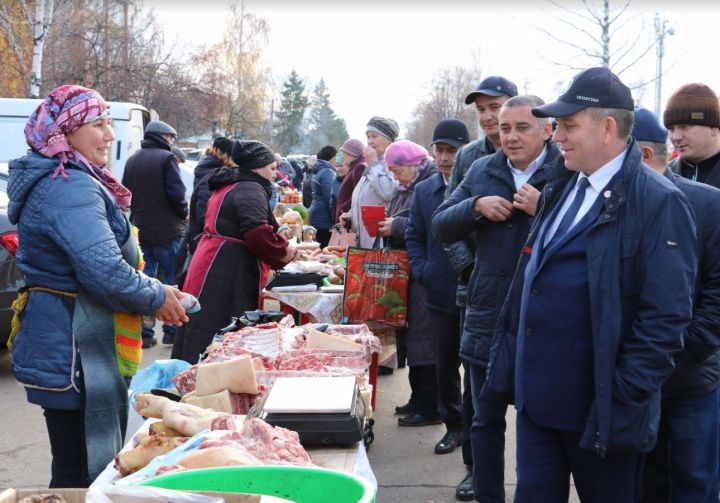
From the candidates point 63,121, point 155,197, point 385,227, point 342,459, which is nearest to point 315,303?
point 385,227

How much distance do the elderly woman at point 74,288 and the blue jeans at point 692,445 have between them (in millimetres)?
2205

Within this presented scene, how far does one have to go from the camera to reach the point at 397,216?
22.2 feet

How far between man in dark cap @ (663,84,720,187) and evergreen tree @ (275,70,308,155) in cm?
7800

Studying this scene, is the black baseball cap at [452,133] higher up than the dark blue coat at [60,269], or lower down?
higher up

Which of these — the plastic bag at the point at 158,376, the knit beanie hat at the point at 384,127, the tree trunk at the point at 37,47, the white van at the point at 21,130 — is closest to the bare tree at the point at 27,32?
the tree trunk at the point at 37,47

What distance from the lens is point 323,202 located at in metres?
13.2

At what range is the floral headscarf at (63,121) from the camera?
3.56 metres

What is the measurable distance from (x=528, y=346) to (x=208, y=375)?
4.50 ft

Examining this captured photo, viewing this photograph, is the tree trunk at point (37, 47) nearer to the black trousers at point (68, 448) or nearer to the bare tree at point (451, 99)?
the black trousers at point (68, 448)

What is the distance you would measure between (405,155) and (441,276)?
4.00ft

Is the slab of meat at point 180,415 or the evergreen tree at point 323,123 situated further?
the evergreen tree at point 323,123

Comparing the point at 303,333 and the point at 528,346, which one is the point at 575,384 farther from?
the point at 303,333

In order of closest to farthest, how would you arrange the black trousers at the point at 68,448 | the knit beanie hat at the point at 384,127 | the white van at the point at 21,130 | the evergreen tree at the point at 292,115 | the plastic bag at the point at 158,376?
the black trousers at the point at 68,448 < the plastic bag at the point at 158,376 < the knit beanie hat at the point at 384,127 < the white van at the point at 21,130 < the evergreen tree at the point at 292,115

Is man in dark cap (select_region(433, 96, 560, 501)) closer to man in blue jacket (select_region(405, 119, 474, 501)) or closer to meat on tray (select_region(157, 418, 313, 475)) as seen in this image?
man in blue jacket (select_region(405, 119, 474, 501))
